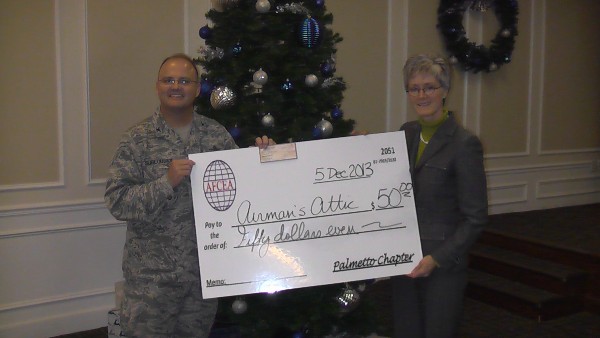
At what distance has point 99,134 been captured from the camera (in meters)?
3.68

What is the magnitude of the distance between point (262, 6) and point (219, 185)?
1.00 metres

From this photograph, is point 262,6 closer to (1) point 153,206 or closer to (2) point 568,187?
(1) point 153,206

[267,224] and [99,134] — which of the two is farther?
[99,134]

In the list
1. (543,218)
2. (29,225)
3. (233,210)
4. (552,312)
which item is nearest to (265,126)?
(233,210)

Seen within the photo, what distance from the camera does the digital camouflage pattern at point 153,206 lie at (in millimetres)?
1919

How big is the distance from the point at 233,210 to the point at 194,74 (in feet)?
1.67

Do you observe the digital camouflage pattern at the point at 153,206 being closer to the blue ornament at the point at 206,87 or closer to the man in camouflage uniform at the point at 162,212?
the man in camouflage uniform at the point at 162,212

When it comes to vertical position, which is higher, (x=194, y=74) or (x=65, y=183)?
(x=194, y=74)

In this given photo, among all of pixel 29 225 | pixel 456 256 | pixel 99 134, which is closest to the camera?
pixel 456 256

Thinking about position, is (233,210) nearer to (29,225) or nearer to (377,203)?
(377,203)

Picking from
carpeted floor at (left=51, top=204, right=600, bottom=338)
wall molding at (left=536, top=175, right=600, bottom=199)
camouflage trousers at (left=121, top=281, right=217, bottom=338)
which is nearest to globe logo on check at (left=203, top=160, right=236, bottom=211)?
camouflage trousers at (left=121, top=281, right=217, bottom=338)

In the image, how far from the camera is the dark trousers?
75.5 inches

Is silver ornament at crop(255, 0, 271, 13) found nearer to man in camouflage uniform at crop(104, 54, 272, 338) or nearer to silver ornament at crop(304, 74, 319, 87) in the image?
silver ornament at crop(304, 74, 319, 87)

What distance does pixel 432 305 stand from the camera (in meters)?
1.93
